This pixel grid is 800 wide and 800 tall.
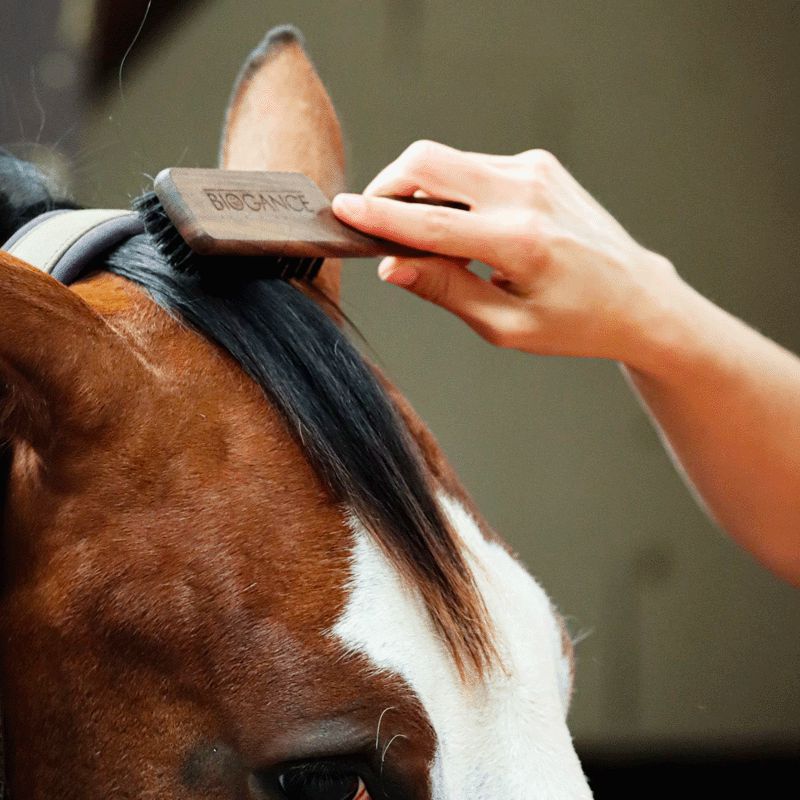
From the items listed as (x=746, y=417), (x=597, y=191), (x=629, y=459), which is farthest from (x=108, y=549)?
(x=629, y=459)

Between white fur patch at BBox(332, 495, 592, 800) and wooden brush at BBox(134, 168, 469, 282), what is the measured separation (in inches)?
5.5

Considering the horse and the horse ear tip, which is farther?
the horse ear tip

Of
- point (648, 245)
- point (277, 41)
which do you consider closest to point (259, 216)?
point (277, 41)

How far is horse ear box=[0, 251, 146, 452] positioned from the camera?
42cm

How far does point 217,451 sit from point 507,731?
0.18 m

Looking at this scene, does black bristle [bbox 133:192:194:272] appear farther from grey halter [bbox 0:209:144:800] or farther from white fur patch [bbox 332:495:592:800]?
white fur patch [bbox 332:495:592:800]

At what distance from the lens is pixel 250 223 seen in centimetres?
48

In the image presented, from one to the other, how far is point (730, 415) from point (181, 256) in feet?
1.25

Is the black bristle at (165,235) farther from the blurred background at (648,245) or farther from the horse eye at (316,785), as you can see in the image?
the blurred background at (648,245)

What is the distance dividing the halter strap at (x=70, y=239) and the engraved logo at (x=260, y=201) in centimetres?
7

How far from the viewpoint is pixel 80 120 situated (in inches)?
38.3

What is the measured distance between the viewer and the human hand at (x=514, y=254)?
0.52 m

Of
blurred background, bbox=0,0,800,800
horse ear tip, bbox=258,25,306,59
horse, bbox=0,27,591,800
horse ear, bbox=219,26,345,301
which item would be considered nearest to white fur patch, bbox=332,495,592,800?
horse, bbox=0,27,591,800

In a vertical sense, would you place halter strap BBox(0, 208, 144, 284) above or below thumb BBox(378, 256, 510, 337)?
above
